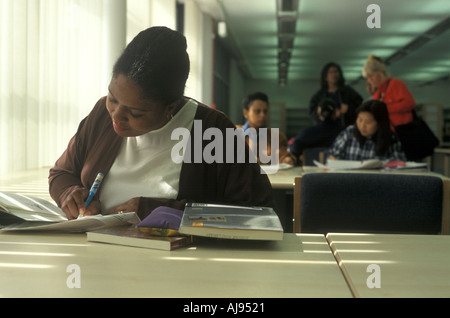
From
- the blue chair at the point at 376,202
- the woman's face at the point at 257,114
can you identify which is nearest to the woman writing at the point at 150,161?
the blue chair at the point at 376,202

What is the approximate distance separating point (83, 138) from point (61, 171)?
0.11 meters

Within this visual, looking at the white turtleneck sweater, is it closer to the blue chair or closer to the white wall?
the blue chair

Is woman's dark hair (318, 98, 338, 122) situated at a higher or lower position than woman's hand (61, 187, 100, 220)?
A: higher

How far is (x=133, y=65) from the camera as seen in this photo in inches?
45.4

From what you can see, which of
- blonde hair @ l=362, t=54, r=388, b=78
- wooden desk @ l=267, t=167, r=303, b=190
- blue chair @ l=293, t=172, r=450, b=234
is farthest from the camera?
blonde hair @ l=362, t=54, r=388, b=78

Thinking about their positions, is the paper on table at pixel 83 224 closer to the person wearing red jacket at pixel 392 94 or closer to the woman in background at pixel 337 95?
the person wearing red jacket at pixel 392 94

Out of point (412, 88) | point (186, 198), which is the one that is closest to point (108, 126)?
point (186, 198)

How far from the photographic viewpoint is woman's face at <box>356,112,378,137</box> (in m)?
3.51

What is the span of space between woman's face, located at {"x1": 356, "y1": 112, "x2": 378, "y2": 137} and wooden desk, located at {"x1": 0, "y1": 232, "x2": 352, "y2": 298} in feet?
8.56

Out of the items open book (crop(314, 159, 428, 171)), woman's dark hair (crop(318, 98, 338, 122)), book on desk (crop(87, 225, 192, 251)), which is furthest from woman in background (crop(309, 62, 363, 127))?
book on desk (crop(87, 225, 192, 251))

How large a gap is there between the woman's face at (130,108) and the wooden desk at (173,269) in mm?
296

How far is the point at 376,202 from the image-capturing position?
67.9 inches

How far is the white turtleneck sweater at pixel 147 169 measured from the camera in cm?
132
